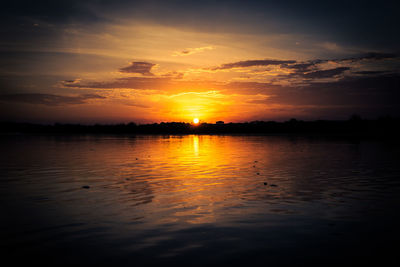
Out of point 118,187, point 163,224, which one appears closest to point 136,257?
point 163,224

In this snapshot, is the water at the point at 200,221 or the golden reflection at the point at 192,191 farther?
the golden reflection at the point at 192,191

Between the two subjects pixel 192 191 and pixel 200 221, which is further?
pixel 192 191

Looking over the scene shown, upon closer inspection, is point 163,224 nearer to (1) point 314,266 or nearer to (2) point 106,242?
(2) point 106,242

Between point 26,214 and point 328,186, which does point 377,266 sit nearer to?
point 328,186

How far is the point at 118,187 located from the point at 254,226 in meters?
10.6

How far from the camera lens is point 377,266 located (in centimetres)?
801

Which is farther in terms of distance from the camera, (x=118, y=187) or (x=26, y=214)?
(x=118, y=187)

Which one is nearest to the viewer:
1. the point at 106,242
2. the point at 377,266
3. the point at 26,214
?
the point at 377,266

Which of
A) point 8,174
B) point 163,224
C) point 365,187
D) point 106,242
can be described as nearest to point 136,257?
point 106,242

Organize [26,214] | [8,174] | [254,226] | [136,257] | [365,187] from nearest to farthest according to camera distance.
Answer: [136,257] → [254,226] → [26,214] → [365,187] → [8,174]

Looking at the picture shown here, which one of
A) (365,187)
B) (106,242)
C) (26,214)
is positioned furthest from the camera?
(365,187)

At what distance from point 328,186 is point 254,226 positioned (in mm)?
10006

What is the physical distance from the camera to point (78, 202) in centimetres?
1512

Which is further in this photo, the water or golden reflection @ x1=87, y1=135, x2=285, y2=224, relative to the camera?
golden reflection @ x1=87, y1=135, x2=285, y2=224
